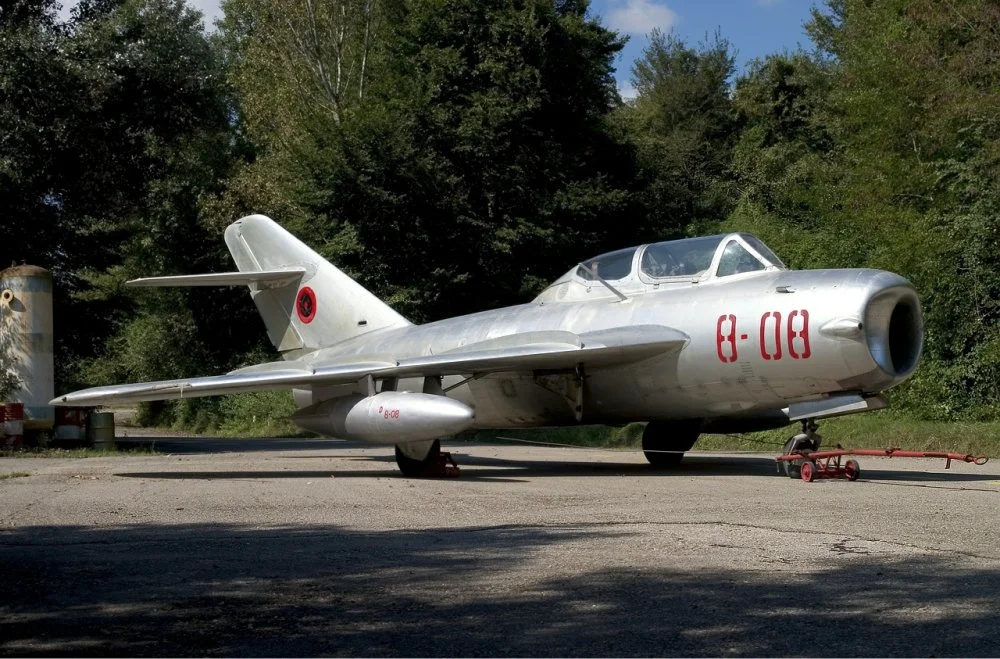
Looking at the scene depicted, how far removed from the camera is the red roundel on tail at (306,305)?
18.1 meters

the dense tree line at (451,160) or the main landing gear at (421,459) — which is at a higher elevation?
the dense tree line at (451,160)

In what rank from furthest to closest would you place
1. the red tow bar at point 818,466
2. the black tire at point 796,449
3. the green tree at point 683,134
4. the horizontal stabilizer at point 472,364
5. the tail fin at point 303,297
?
1. the green tree at point 683,134
2. the tail fin at point 303,297
3. the horizontal stabilizer at point 472,364
4. the black tire at point 796,449
5. the red tow bar at point 818,466

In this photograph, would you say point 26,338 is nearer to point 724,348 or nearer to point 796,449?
point 724,348

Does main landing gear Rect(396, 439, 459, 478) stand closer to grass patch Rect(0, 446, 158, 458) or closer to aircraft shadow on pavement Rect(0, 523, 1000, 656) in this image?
aircraft shadow on pavement Rect(0, 523, 1000, 656)

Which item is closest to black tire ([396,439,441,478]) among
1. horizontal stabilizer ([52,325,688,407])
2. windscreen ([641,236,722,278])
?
horizontal stabilizer ([52,325,688,407])

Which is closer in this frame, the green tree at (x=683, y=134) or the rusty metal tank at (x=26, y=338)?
the rusty metal tank at (x=26, y=338)

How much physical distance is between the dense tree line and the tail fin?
7031 millimetres

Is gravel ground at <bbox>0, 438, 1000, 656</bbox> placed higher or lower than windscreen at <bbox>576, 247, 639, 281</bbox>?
lower

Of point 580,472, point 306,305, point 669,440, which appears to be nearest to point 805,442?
point 669,440

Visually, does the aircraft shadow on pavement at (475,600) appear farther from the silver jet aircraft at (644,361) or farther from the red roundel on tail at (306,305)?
the red roundel on tail at (306,305)

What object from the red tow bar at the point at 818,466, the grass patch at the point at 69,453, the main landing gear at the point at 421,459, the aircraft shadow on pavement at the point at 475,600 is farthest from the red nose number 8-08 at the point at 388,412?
the grass patch at the point at 69,453

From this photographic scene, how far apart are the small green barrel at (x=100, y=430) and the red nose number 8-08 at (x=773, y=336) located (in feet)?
41.8

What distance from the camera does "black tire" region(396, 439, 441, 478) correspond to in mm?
13953

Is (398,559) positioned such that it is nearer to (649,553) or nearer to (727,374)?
(649,553)
